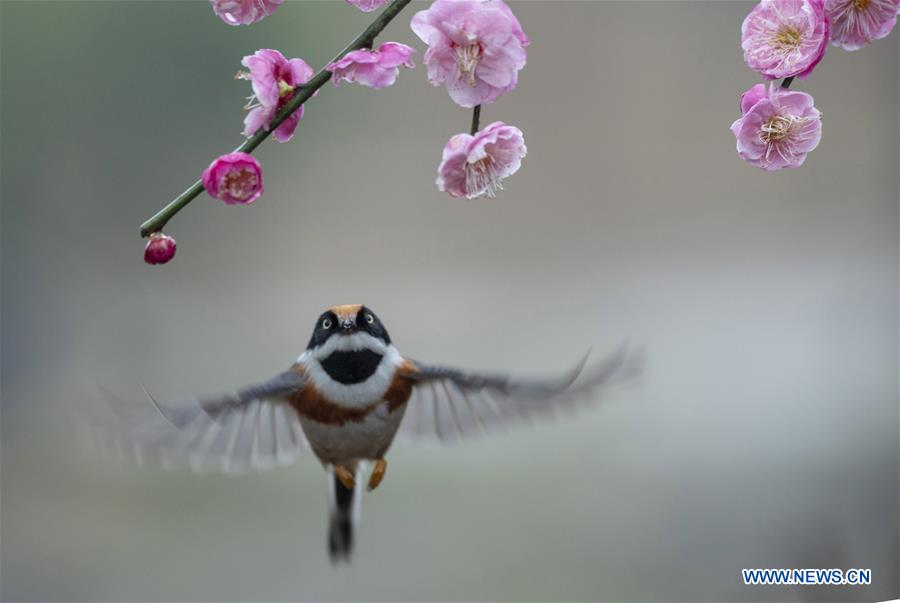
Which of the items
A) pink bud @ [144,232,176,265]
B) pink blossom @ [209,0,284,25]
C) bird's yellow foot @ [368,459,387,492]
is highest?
pink blossom @ [209,0,284,25]

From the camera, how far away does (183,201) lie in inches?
15.5

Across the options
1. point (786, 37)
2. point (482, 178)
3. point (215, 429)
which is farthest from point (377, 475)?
point (786, 37)

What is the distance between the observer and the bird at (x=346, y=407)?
66 cm

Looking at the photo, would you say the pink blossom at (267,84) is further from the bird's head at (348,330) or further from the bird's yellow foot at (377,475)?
the bird's yellow foot at (377,475)

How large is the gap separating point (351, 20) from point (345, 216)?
1.62ft

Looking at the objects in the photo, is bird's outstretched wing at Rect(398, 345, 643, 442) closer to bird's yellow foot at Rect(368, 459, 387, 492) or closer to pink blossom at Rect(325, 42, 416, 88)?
bird's yellow foot at Rect(368, 459, 387, 492)

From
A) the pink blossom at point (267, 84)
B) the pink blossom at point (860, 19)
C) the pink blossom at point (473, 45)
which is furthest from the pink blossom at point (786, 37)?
the pink blossom at point (267, 84)

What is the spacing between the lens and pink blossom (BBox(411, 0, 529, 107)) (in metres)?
0.46

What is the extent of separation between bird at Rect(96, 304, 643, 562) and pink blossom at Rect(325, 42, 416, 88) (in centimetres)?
22

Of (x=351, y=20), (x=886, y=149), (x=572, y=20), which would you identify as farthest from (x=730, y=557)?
(x=351, y=20)

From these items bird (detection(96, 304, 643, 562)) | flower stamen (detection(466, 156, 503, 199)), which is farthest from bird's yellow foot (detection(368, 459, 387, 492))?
flower stamen (detection(466, 156, 503, 199))

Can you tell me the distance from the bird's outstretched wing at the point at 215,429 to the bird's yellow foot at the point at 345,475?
5 centimetres

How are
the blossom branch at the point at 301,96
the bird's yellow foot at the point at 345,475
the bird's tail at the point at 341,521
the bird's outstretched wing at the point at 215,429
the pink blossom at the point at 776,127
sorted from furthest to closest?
the bird's tail at the point at 341,521, the bird's yellow foot at the point at 345,475, the bird's outstretched wing at the point at 215,429, the pink blossom at the point at 776,127, the blossom branch at the point at 301,96

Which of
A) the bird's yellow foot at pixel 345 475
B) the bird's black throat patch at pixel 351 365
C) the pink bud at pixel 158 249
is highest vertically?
the bird's black throat patch at pixel 351 365
